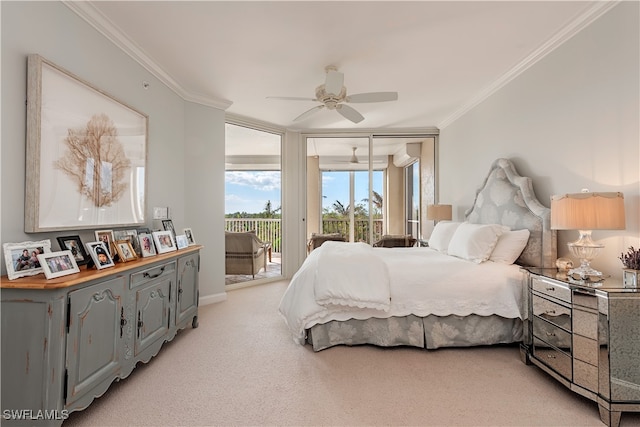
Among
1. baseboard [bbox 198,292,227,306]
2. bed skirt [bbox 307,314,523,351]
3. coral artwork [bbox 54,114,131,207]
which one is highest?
coral artwork [bbox 54,114,131,207]

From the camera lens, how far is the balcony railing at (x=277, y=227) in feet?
17.2

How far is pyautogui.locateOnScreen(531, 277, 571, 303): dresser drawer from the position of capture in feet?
6.46

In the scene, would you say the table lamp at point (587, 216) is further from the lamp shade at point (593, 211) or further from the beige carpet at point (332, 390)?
the beige carpet at point (332, 390)

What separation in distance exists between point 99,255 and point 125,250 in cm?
32

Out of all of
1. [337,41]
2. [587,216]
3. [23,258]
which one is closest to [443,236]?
[587,216]

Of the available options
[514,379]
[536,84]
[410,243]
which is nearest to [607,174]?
[536,84]

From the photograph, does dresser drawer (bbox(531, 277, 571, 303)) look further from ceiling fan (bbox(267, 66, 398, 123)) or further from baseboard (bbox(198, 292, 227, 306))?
baseboard (bbox(198, 292, 227, 306))

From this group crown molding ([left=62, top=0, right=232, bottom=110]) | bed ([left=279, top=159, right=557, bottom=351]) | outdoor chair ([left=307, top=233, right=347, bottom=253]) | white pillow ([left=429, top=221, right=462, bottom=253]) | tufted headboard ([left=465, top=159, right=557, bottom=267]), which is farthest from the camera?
outdoor chair ([left=307, top=233, right=347, bottom=253])

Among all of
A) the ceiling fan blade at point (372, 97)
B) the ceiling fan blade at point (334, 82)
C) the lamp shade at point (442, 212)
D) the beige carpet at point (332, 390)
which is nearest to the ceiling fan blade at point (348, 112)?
the ceiling fan blade at point (372, 97)

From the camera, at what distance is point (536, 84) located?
9.73ft

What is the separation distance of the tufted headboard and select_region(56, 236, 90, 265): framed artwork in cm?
356

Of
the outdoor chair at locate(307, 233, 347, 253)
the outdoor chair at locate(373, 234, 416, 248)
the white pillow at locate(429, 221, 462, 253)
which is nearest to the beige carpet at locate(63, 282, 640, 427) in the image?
the white pillow at locate(429, 221, 462, 253)

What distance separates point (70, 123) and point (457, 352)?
3385 mm

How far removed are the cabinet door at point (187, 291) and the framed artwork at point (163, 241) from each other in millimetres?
151
